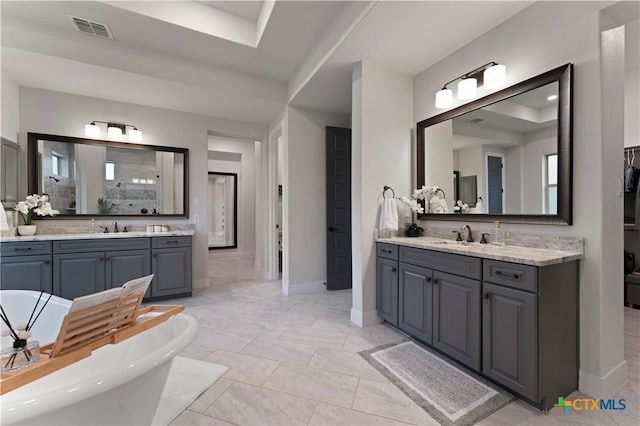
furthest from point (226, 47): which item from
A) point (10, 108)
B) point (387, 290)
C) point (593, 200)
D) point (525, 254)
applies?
point (593, 200)

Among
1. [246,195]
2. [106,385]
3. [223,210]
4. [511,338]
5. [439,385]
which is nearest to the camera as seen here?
[106,385]

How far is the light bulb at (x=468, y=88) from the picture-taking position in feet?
7.87

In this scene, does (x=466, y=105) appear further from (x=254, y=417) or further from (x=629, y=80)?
(x=254, y=417)

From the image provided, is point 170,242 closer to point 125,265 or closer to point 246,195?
point 125,265

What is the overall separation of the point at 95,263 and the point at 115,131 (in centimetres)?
182

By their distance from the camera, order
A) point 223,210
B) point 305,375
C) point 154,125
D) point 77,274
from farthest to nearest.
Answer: point 223,210, point 154,125, point 77,274, point 305,375

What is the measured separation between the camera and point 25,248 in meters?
2.95

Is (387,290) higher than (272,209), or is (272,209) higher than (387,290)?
(272,209)

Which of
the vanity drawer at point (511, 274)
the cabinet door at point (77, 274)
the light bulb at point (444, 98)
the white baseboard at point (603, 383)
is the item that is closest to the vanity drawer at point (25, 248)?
the cabinet door at point (77, 274)


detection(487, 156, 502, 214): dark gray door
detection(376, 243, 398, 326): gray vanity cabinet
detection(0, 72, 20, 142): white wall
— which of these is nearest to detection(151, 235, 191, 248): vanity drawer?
detection(0, 72, 20, 142): white wall

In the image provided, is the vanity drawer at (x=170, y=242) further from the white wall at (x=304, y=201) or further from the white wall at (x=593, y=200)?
the white wall at (x=593, y=200)

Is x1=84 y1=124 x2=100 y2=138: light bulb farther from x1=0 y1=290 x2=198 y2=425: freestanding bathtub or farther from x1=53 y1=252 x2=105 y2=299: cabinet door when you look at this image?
x1=0 y1=290 x2=198 y2=425: freestanding bathtub

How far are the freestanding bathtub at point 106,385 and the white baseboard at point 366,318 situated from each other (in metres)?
1.84

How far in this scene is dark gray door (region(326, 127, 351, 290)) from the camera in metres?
4.22
